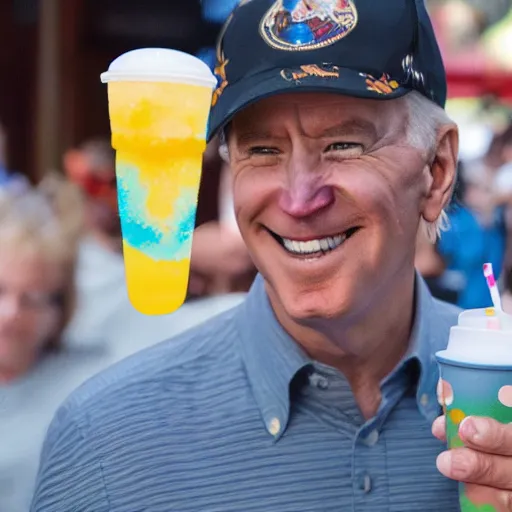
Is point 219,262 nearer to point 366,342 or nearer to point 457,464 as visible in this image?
point 366,342

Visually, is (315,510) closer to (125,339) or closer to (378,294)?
(378,294)

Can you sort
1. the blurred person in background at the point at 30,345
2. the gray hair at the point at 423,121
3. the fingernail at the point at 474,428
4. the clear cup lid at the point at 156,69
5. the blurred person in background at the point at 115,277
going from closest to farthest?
the fingernail at the point at 474,428
the clear cup lid at the point at 156,69
the gray hair at the point at 423,121
the blurred person in background at the point at 30,345
the blurred person in background at the point at 115,277

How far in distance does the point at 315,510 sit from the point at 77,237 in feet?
2.72

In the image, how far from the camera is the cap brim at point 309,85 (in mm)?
1397

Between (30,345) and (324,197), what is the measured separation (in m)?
0.77

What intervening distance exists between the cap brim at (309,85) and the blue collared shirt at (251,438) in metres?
0.36

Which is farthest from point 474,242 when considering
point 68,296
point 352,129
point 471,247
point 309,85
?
point 68,296

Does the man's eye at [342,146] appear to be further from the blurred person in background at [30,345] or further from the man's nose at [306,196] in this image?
the blurred person in background at [30,345]

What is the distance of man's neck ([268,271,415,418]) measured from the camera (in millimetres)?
1502

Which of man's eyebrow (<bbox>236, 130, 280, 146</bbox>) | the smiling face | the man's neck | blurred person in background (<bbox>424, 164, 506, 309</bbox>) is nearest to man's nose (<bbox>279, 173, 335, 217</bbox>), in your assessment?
the smiling face

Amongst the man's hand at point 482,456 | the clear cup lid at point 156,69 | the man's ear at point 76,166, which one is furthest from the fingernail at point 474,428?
the man's ear at point 76,166

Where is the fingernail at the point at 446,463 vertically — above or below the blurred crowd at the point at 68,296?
above

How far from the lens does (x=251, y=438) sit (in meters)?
1.49

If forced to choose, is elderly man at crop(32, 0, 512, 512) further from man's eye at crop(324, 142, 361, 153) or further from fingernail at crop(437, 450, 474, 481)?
fingernail at crop(437, 450, 474, 481)
